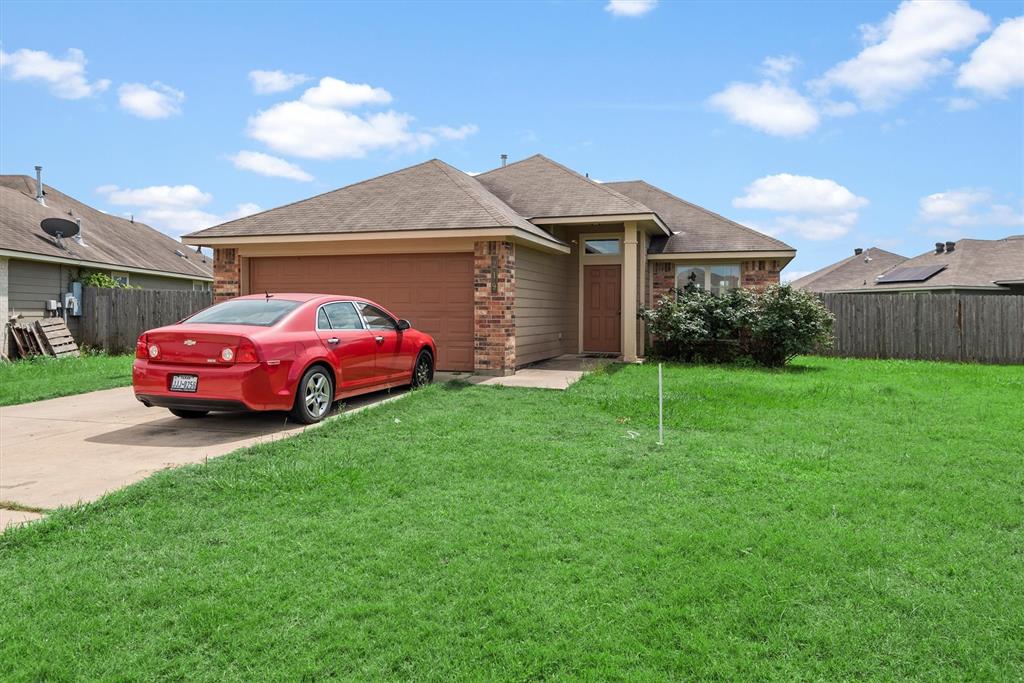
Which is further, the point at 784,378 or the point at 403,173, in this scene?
the point at 403,173

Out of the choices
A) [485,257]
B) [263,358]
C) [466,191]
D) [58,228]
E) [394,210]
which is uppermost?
[58,228]

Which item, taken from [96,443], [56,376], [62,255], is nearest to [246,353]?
[96,443]

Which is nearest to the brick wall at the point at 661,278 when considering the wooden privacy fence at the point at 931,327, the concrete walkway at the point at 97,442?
the wooden privacy fence at the point at 931,327

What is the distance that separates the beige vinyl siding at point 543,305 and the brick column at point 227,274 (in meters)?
5.25

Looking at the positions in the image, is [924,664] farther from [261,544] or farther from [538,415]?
[538,415]

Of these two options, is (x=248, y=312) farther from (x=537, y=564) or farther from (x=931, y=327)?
(x=931, y=327)

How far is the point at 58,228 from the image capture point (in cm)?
1886

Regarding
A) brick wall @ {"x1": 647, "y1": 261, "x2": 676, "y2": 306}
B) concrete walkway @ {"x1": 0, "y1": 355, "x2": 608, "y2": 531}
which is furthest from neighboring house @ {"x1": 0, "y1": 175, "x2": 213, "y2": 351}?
brick wall @ {"x1": 647, "y1": 261, "x2": 676, "y2": 306}

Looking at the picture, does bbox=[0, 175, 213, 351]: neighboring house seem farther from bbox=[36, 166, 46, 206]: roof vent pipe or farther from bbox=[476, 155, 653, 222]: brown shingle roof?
bbox=[476, 155, 653, 222]: brown shingle roof

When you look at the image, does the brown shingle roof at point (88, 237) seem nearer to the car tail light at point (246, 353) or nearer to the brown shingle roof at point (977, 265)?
the car tail light at point (246, 353)

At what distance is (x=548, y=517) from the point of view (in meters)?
4.72

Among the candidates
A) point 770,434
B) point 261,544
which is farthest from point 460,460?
point 770,434

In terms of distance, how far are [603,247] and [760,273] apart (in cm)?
382

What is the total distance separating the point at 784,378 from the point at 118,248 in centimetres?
1993
